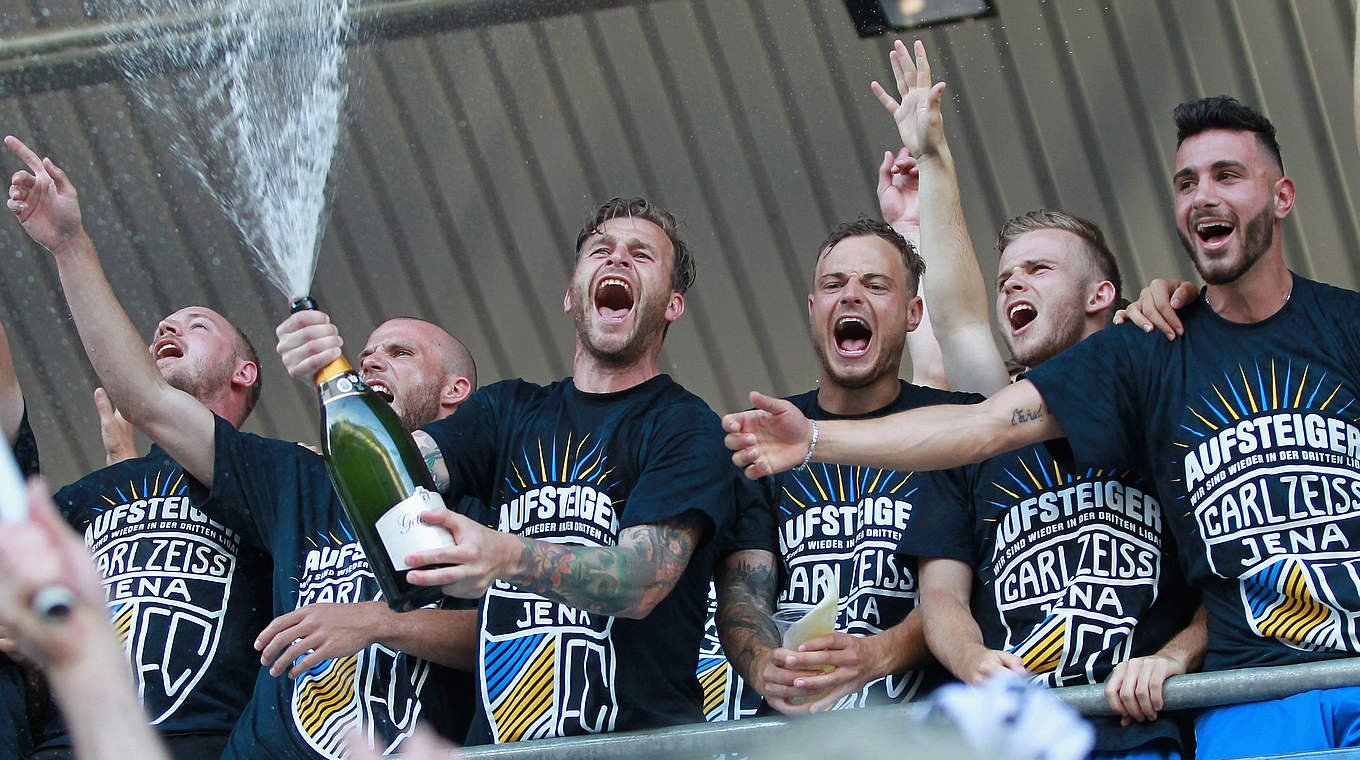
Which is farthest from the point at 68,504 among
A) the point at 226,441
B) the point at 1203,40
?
the point at 1203,40

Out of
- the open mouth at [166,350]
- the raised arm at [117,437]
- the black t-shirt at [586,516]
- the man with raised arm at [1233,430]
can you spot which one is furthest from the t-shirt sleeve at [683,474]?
the raised arm at [117,437]

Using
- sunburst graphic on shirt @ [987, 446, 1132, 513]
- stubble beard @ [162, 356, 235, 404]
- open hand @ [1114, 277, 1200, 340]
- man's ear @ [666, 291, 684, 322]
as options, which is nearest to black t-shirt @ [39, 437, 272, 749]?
stubble beard @ [162, 356, 235, 404]

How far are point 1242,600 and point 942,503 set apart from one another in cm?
55

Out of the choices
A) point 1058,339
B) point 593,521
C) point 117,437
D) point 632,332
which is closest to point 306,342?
point 593,521

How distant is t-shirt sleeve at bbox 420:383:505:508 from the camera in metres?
2.55

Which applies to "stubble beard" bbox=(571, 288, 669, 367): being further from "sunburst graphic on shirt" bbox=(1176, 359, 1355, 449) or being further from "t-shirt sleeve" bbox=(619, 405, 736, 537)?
"sunburst graphic on shirt" bbox=(1176, 359, 1355, 449)

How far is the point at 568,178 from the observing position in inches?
169

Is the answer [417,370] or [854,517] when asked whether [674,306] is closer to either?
[854,517]

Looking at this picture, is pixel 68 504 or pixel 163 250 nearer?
pixel 68 504

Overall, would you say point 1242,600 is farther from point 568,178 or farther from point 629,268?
point 568,178

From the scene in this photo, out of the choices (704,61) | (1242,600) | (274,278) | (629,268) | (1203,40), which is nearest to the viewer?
(1242,600)

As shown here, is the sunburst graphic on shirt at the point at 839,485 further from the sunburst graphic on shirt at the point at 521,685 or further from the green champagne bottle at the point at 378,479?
the green champagne bottle at the point at 378,479

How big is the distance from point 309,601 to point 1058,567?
137cm

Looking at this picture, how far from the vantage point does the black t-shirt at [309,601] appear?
2570 millimetres
